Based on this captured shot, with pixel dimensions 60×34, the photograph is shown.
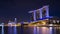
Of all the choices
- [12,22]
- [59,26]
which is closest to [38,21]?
[12,22]

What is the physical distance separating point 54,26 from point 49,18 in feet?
11.1

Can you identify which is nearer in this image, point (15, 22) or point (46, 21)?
point (15, 22)

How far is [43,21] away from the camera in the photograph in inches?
545

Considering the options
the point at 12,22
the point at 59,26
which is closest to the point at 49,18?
the point at 12,22

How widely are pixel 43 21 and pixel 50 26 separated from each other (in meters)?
2.01

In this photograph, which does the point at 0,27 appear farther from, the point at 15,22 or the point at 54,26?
the point at 54,26

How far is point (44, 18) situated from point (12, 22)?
2.64 m

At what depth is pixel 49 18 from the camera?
13109 millimetres

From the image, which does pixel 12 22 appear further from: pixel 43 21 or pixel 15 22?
pixel 43 21

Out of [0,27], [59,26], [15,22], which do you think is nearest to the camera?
[15,22]

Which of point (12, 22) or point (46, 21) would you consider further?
point (46, 21)

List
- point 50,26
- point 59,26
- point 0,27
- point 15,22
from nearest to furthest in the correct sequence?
point 15,22 < point 0,27 < point 50,26 < point 59,26

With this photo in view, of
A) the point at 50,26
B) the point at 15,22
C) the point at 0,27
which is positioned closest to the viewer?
the point at 15,22

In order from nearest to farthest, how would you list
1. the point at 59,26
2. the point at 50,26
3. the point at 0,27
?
the point at 0,27, the point at 50,26, the point at 59,26
